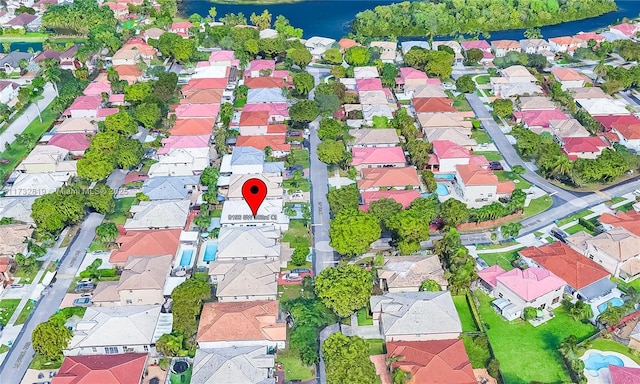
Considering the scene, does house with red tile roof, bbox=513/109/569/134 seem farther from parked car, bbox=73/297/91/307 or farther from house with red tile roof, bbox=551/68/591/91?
parked car, bbox=73/297/91/307

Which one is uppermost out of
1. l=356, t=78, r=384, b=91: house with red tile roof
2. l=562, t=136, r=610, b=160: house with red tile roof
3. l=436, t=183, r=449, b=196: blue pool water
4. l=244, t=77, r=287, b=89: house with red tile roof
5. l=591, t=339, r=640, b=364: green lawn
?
l=244, t=77, r=287, b=89: house with red tile roof

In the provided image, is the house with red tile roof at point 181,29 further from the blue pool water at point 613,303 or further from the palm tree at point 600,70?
the blue pool water at point 613,303

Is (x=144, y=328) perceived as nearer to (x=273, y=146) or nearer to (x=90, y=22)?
(x=273, y=146)

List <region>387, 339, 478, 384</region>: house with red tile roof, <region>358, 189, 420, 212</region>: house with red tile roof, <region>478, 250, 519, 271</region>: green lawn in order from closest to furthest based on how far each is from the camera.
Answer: <region>387, 339, 478, 384</region>: house with red tile roof, <region>478, 250, 519, 271</region>: green lawn, <region>358, 189, 420, 212</region>: house with red tile roof

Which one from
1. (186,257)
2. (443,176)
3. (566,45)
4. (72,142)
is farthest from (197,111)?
(566,45)

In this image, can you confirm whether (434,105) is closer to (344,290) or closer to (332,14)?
(344,290)

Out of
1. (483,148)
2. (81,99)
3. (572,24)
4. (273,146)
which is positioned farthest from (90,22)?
(572,24)

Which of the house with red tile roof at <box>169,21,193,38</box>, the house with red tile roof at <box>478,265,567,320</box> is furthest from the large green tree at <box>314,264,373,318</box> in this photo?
the house with red tile roof at <box>169,21,193,38</box>

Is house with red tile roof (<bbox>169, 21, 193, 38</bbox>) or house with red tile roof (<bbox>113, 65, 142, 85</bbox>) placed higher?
house with red tile roof (<bbox>169, 21, 193, 38</bbox>)
